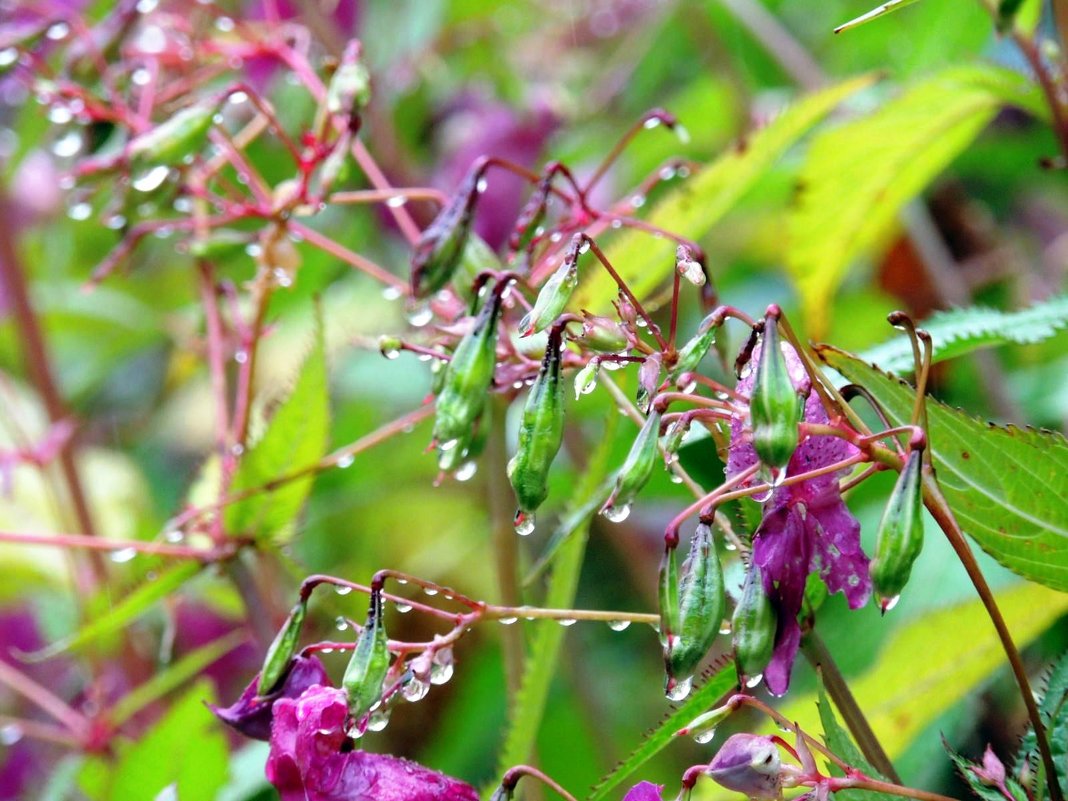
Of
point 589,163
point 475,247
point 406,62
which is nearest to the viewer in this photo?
point 475,247

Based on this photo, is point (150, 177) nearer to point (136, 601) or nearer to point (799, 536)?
point (136, 601)

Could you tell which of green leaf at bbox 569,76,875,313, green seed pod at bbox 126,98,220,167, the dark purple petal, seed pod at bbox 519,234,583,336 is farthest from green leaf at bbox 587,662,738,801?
green seed pod at bbox 126,98,220,167

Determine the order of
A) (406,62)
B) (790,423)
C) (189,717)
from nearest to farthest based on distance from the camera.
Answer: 1. (790,423)
2. (189,717)
3. (406,62)

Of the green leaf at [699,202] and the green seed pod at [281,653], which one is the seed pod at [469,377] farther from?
the green leaf at [699,202]

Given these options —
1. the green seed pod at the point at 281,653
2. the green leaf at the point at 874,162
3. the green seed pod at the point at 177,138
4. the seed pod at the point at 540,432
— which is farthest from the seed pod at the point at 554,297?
the green leaf at the point at 874,162

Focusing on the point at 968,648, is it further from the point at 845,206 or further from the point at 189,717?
the point at 189,717

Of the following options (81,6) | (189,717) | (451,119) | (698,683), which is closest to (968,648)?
(698,683)

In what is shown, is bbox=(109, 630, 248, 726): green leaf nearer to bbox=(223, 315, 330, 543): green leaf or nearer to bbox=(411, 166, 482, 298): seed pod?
bbox=(223, 315, 330, 543): green leaf

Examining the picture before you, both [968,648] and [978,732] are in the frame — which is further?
[978,732]
